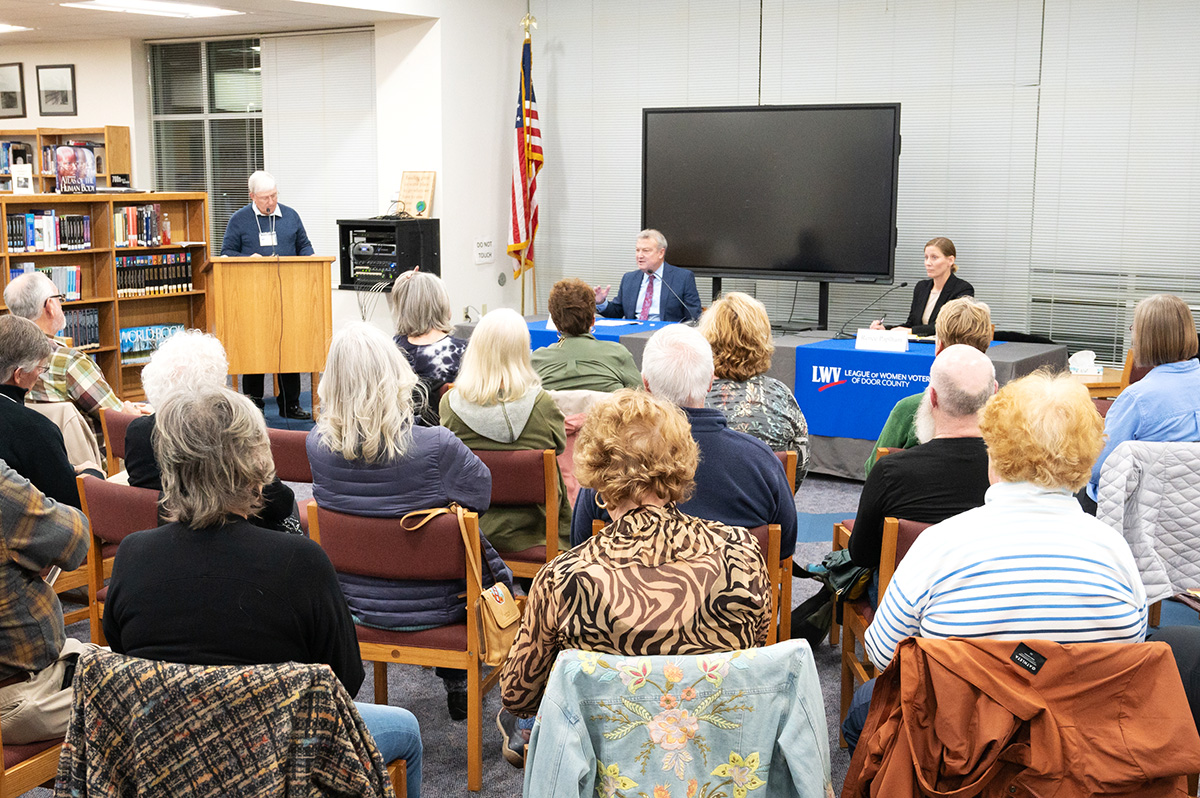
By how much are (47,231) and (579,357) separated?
181 inches

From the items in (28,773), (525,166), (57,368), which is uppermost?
(525,166)

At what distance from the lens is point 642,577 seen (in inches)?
72.9

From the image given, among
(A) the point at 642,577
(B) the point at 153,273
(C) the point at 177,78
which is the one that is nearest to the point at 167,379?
(A) the point at 642,577

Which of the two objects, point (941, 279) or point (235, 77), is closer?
point (941, 279)

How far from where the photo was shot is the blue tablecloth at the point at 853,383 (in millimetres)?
5602

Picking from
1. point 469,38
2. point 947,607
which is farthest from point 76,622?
point 469,38

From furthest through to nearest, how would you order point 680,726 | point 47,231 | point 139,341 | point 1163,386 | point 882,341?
point 139,341, point 47,231, point 882,341, point 1163,386, point 680,726

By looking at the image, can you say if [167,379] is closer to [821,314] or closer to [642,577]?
[642,577]

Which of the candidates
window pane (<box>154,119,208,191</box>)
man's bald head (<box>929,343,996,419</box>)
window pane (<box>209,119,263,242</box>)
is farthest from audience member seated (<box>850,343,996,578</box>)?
window pane (<box>154,119,208,191</box>)

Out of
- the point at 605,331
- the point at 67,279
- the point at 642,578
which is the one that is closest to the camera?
the point at 642,578

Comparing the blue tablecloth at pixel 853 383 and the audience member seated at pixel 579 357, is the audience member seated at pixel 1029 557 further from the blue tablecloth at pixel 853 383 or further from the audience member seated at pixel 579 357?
the blue tablecloth at pixel 853 383

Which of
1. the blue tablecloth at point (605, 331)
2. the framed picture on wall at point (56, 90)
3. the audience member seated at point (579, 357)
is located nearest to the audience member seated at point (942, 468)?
the audience member seated at point (579, 357)

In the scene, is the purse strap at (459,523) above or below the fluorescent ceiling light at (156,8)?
below

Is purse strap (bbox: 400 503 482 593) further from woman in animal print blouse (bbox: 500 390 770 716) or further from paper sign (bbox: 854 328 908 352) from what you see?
paper sign (bbox: 854 328 908 352)
